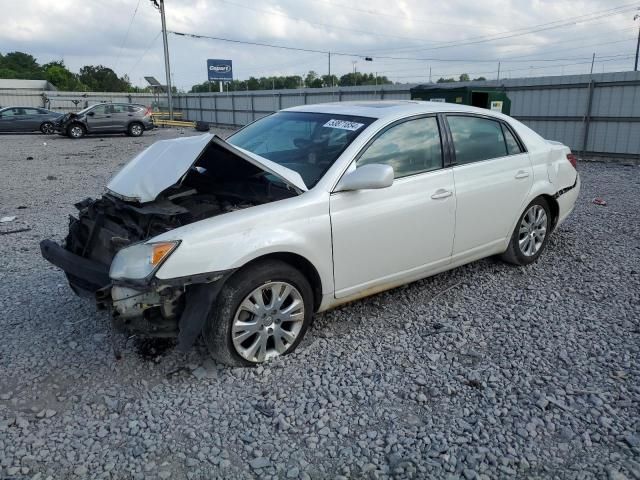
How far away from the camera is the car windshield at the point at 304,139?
12.0 feet

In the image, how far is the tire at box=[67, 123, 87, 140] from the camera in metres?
22.4

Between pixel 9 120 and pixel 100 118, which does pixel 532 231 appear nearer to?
pixel 100 118

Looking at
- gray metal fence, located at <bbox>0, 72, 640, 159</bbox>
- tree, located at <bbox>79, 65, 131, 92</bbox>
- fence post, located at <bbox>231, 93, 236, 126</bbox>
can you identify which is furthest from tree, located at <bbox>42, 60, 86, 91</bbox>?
gray metal fence, located at <bbox>0, 72, 640, 159</bbox>

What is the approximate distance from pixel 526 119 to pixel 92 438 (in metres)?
14.6

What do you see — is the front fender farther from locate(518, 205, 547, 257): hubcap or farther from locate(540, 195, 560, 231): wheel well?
locate(540, 195, 560, 231): wheel well

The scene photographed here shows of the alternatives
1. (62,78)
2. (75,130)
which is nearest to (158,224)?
(75,130)

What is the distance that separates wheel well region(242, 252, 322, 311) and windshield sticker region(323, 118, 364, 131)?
1.12 meters

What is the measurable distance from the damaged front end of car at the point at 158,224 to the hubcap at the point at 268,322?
0.28 meters

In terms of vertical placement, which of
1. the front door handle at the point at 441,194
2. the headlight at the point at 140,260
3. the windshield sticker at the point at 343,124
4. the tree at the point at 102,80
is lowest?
the headlight at the point at 140,260

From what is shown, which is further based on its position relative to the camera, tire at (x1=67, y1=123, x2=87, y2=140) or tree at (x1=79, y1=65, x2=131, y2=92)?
tree at (x1=79, y1=65, x2=131, y2=92)

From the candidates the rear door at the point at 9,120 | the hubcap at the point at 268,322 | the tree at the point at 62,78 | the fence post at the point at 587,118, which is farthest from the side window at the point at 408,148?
the tree at the point at 62,78

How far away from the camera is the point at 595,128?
13.3 m

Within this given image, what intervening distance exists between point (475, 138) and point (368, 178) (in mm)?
1584

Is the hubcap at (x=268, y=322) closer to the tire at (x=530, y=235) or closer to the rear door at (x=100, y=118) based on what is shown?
the tire at (x=530, y=235)
